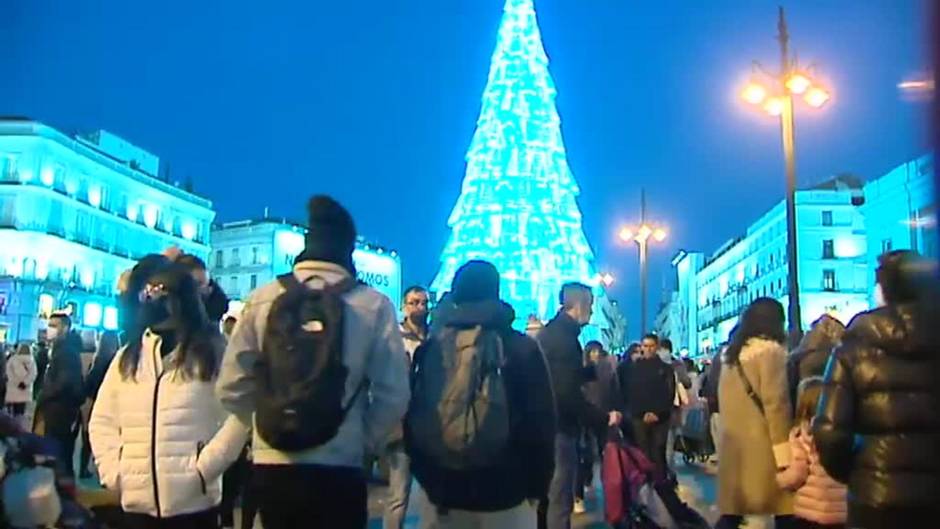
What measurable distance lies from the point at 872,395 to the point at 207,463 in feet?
9.60

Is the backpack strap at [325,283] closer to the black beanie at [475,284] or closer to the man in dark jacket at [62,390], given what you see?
the black beanie at [475,284]

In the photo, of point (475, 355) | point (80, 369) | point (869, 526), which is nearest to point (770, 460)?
point (869, 526)

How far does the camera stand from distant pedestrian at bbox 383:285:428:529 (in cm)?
774

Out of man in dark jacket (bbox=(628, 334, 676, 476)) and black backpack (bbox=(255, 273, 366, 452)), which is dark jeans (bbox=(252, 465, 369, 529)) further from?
man in dark jacket (bbox=(628, 334, 676, 476))

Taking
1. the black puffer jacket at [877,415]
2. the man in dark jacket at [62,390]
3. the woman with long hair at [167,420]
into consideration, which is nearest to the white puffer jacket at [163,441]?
the woman with long hair at [167,420]

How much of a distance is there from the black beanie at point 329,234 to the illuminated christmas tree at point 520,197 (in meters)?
50.5

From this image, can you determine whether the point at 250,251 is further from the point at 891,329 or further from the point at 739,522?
the point at 891,329

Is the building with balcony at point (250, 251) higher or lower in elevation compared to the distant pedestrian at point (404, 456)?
higher

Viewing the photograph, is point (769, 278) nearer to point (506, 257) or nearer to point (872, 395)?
point (506, 257)

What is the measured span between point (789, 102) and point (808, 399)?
11.9 m

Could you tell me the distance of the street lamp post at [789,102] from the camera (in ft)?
53.6

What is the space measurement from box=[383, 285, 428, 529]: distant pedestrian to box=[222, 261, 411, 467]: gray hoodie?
1057 millimetres

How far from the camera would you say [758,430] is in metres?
6.36

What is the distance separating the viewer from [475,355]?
4.78 meters
